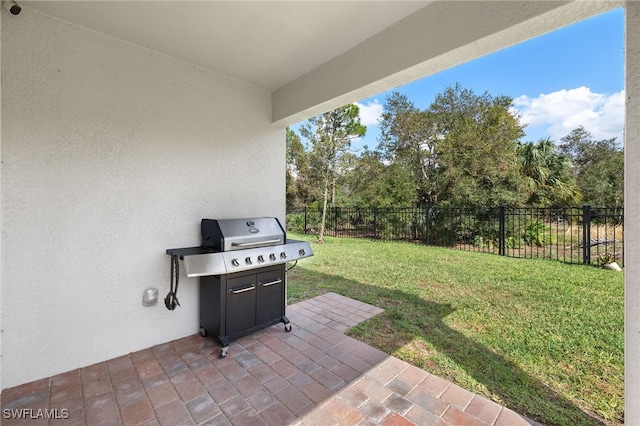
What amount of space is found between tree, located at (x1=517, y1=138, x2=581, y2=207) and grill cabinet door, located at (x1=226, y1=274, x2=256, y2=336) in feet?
36.4

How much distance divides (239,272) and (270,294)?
505 millimetres

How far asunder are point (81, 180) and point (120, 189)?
0.29 m

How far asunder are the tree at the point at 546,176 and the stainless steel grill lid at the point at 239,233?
10761 mm

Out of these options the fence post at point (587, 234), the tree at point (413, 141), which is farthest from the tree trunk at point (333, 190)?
the fence post at point (587, 234)

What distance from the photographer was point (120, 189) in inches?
103

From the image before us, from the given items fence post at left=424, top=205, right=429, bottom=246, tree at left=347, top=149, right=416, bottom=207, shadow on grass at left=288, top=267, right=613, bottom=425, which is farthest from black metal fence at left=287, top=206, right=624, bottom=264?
shadow on grass at left=288, top=267, right=613, bottom=425

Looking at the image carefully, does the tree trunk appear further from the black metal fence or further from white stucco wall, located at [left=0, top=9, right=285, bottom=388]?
white stucco wall, located at [left=0, top=9, right=285, bottom=388]

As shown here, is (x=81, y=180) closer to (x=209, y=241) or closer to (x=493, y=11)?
(x=209, y=241)

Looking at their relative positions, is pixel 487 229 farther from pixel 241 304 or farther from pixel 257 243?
pixel 241 304

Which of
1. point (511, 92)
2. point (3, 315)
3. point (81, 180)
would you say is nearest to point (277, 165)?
point (81, 180)

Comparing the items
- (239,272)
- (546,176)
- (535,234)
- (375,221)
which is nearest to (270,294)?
(239,272)

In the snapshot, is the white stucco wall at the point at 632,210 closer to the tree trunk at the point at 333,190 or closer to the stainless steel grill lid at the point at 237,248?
the stainless steel grill lid at the point at 237,248

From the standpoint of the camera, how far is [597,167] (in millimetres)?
13891

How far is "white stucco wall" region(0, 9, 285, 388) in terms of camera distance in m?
2.16
